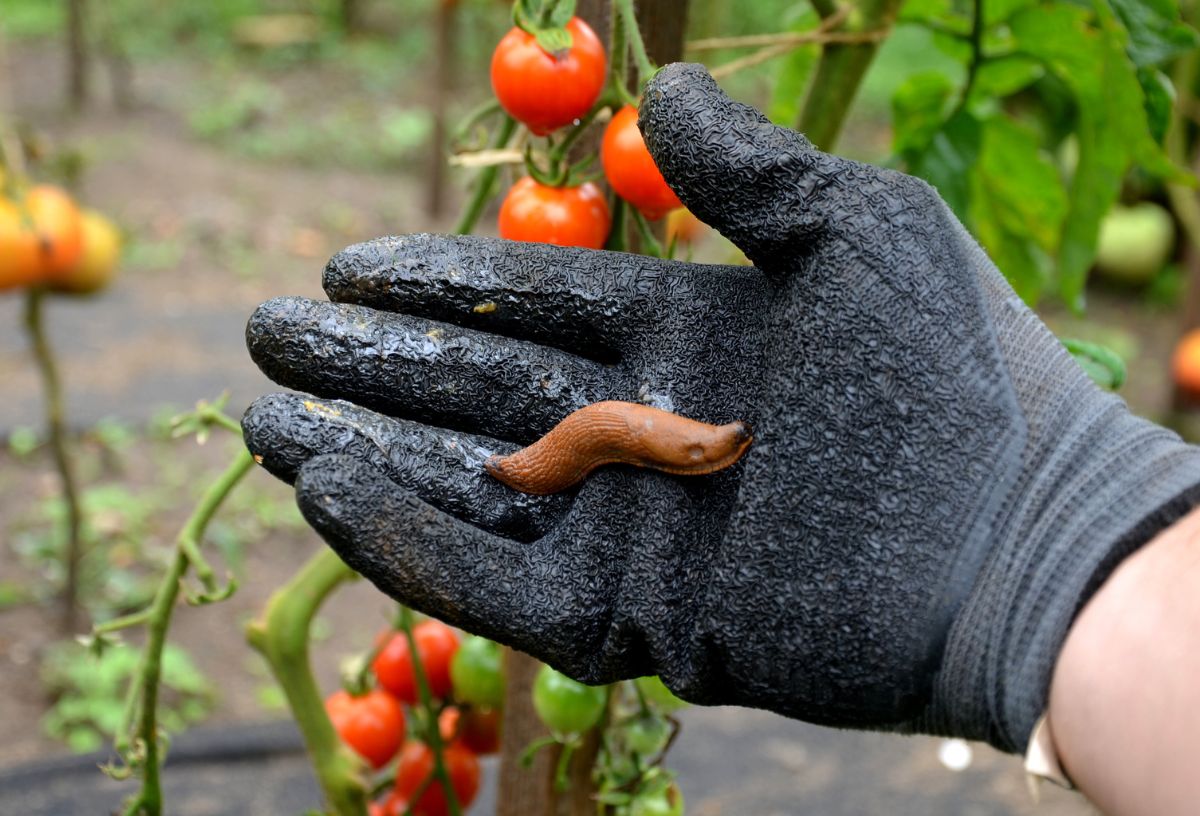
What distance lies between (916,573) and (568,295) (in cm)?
31

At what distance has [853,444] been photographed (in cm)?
76

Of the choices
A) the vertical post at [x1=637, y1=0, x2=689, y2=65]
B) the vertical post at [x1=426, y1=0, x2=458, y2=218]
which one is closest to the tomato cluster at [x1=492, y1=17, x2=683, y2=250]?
the vertical post at [x1=637, y1=0, x2=689, y2=65]

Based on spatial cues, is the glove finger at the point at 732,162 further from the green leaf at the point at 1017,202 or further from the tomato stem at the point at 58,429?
the tomato stem at the point at 58,429

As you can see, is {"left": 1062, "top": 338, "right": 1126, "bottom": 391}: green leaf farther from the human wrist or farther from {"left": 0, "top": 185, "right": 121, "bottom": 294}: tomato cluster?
{"left": 0, "top": 185, "right": 121, "bottom": 294}: tomato cluster

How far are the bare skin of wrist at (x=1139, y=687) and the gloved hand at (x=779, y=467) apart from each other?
19mm

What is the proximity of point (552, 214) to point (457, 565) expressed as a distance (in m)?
0.28

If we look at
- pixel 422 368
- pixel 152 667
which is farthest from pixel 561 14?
pixel 152 667

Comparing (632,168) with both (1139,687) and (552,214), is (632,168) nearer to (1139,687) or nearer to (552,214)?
(552,214)

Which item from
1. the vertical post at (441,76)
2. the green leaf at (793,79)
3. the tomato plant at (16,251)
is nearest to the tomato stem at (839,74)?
the green leaf at (793,79)

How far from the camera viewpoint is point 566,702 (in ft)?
3.12

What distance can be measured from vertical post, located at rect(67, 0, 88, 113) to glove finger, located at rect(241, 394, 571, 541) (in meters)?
5.16

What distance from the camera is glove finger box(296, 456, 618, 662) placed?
0.72 meters

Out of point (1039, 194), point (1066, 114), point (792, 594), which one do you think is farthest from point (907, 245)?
point (1066, 114)

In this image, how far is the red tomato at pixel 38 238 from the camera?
6.57 ft
